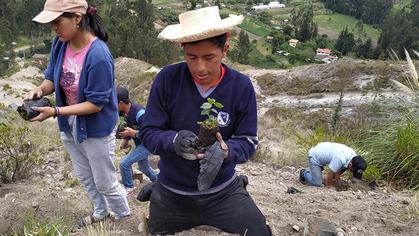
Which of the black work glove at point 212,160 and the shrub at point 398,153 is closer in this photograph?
the black work glove at point 212,160

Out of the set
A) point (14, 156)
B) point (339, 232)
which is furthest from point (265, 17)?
point (339, 232)

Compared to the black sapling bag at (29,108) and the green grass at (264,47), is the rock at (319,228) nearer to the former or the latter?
the black sapling bag at (29,108)

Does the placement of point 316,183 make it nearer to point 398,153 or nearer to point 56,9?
point 398,153

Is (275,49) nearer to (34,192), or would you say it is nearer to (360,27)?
(360,27)

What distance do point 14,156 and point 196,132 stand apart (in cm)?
327

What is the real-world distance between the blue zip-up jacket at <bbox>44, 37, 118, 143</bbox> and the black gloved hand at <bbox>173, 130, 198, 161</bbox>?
87 centimetres

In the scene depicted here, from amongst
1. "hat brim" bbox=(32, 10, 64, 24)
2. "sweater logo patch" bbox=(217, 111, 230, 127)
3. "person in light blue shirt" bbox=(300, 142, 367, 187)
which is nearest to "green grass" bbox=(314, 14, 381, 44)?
"person in light blue shirt" bbox=(300, 142, 367, 187)

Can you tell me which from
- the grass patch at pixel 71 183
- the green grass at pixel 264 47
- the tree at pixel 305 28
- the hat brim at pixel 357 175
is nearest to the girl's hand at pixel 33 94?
the grass patch at pixel 71 183

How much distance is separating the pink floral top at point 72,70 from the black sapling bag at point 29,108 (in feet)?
0.60

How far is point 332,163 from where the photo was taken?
230 inches

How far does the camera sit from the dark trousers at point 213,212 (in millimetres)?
2680

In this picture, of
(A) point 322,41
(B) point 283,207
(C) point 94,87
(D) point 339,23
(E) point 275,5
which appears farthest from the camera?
(E) point 275,5

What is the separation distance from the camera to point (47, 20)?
8.88 feet

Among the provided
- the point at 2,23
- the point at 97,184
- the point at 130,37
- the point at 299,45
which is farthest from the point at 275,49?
the point at 97,184
